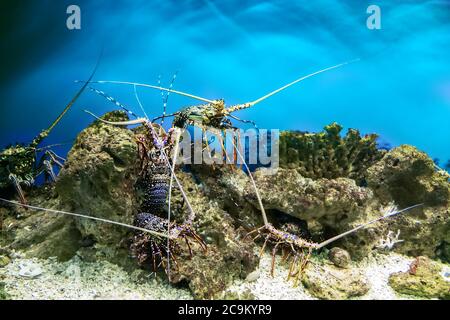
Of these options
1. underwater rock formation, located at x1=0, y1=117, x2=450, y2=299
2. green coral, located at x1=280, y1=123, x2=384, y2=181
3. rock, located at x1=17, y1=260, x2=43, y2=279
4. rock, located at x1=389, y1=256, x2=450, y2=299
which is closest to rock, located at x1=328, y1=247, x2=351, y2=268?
underwater rock formation, located at x1=0, y1=117, x2=450, y2=299

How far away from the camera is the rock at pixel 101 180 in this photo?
2721 millimetres

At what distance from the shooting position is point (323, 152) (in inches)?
168

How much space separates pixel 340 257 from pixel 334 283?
36cm

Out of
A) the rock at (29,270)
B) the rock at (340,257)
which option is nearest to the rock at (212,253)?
the rock at (340,257)

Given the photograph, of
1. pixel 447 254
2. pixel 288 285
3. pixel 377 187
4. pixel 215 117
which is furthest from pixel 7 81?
pixel 447 254

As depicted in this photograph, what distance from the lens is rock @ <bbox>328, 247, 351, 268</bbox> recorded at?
332cm

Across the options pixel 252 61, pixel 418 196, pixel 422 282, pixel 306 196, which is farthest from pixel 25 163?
pixel 418 196

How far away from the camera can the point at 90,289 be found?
273cm

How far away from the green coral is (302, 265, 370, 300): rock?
131 centimetres

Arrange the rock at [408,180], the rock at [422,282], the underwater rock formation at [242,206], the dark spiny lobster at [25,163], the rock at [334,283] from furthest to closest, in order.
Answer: the rock at [408,180], the dark spiny lobster at [25,163], the rock at [422,282], the rock at [334,283], the underwater rock formation at [242,206]

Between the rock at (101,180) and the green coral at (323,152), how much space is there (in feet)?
6.44

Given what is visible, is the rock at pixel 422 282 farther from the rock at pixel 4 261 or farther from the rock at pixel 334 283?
the rock at pixel 4 261

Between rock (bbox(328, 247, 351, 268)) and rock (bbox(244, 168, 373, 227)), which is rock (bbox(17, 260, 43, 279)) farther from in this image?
rock (bbox(328, 247, 351, 268))

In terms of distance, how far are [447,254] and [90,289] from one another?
3779 mm
